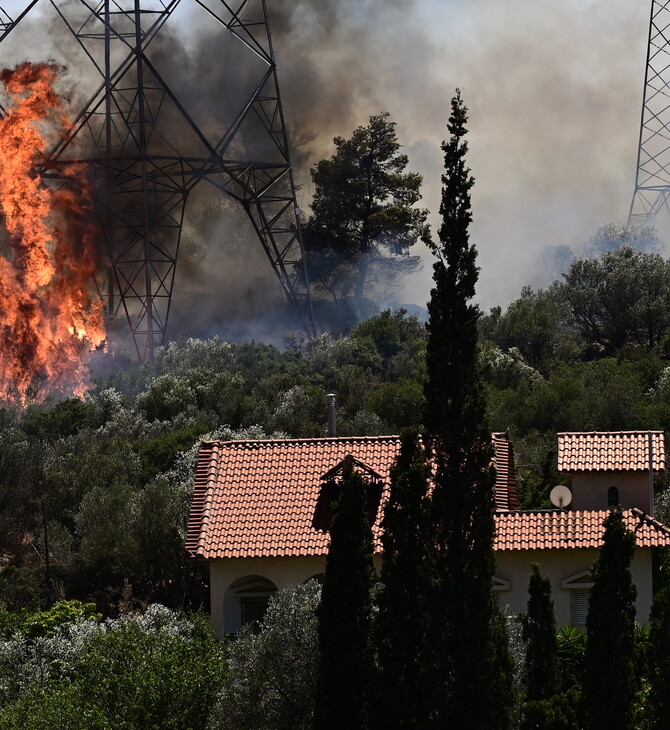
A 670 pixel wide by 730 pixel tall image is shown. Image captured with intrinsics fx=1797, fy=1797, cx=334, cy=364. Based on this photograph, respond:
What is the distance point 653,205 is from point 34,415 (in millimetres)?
31184

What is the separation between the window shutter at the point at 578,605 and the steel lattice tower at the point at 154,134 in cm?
2268

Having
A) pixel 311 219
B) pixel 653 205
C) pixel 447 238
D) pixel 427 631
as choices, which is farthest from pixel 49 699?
pixel 653 205

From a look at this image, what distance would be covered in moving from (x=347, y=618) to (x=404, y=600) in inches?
28.6

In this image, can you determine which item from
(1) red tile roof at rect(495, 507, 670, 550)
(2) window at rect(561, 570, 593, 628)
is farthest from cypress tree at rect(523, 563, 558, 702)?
(2) window at rect(561, 570, 593, 628)

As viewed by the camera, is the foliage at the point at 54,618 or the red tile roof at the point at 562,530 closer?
the red tile roof at the point at 562,530

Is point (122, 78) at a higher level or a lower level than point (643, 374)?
higher

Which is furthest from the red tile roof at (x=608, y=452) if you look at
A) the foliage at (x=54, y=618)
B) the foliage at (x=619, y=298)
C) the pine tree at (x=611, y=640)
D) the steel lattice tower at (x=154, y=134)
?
the foliage at (x=619, y=298)

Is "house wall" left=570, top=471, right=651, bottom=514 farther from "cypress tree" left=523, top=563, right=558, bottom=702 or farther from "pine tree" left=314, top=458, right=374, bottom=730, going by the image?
"pine tree" left=314, top=458, right=374, bottom=730

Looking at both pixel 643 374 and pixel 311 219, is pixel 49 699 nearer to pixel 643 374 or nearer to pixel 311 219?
pixel 643 374

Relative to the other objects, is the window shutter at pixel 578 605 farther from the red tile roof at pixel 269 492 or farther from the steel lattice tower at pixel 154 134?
the steel lattice tower at pixel 154 134

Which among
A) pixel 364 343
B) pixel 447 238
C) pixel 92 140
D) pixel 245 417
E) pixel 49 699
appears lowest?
pixel 49 699

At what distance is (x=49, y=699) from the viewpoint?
24.9 meters

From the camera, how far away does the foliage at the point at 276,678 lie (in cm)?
2430

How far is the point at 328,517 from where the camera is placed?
31.2 meters
